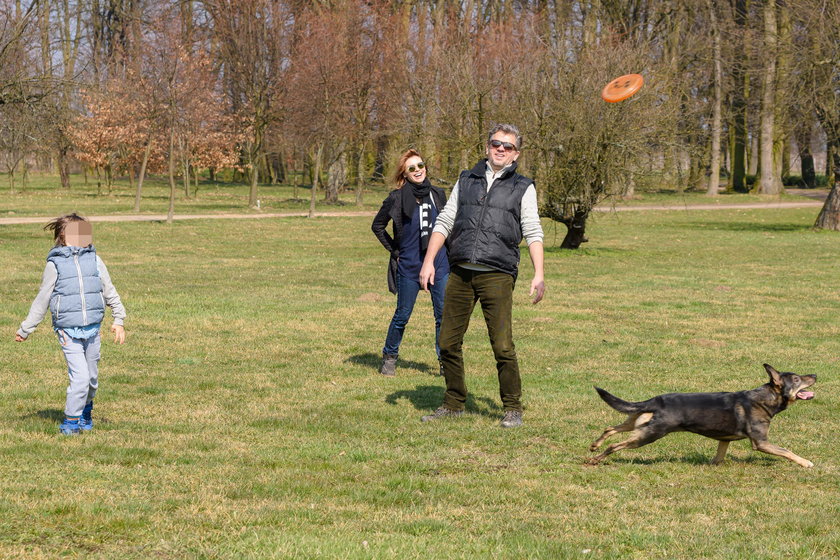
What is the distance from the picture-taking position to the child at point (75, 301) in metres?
6.55

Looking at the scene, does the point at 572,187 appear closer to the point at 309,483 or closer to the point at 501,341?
the point at 501,341

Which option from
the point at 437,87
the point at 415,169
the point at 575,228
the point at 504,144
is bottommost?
the point at 575,228

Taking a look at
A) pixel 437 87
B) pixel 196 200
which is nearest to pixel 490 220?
pixel 437 87

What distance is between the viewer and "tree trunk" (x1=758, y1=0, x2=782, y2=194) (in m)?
30.2

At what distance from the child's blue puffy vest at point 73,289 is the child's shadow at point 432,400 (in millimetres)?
2712

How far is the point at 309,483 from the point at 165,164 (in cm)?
5644

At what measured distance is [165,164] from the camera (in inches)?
2346

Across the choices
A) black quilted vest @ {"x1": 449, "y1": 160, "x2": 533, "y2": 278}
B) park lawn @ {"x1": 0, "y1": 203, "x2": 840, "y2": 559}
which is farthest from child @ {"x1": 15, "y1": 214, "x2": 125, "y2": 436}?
black quilted vest @ {"x1": 449, "y1": 160, "x2": 533, "y2": 278}

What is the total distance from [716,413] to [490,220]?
2.01m

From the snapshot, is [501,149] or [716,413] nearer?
[716,413]

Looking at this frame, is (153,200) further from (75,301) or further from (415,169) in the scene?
(75,301)

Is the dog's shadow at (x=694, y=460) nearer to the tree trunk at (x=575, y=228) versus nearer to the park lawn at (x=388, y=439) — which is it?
the park lawn at (x=388, y=439)

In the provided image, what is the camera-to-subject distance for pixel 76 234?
21.4 feet

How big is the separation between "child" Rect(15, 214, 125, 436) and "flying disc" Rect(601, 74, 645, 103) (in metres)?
14.7
